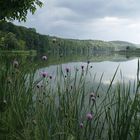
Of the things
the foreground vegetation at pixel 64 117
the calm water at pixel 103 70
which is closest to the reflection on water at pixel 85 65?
the calm water at pixel 103 70

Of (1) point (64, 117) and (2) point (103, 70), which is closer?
(1) point (64, 117)

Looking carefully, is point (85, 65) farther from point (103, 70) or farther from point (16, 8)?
point (103, 70)

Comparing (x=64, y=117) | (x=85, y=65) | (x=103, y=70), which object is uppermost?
(x=103, y=70)

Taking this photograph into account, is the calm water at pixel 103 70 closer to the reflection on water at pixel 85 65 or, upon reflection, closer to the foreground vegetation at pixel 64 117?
the reflection on water at pixel 85 65

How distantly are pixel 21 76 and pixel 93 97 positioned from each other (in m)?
1.55

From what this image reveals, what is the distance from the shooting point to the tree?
11.3 meters

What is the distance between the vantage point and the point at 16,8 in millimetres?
11539

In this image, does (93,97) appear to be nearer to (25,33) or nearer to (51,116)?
(51,116)

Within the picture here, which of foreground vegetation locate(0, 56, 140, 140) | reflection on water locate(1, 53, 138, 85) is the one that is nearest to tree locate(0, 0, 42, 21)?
reflection on water locate(1, 53, 138, 85)

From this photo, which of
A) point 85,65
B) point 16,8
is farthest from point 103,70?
point 85,65

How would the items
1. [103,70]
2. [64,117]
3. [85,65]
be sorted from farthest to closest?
[85,65]
[103,70]
[64,117]

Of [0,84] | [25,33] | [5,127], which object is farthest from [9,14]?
[25,33]

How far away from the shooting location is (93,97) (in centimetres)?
384

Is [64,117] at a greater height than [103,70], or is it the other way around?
[103,70]
